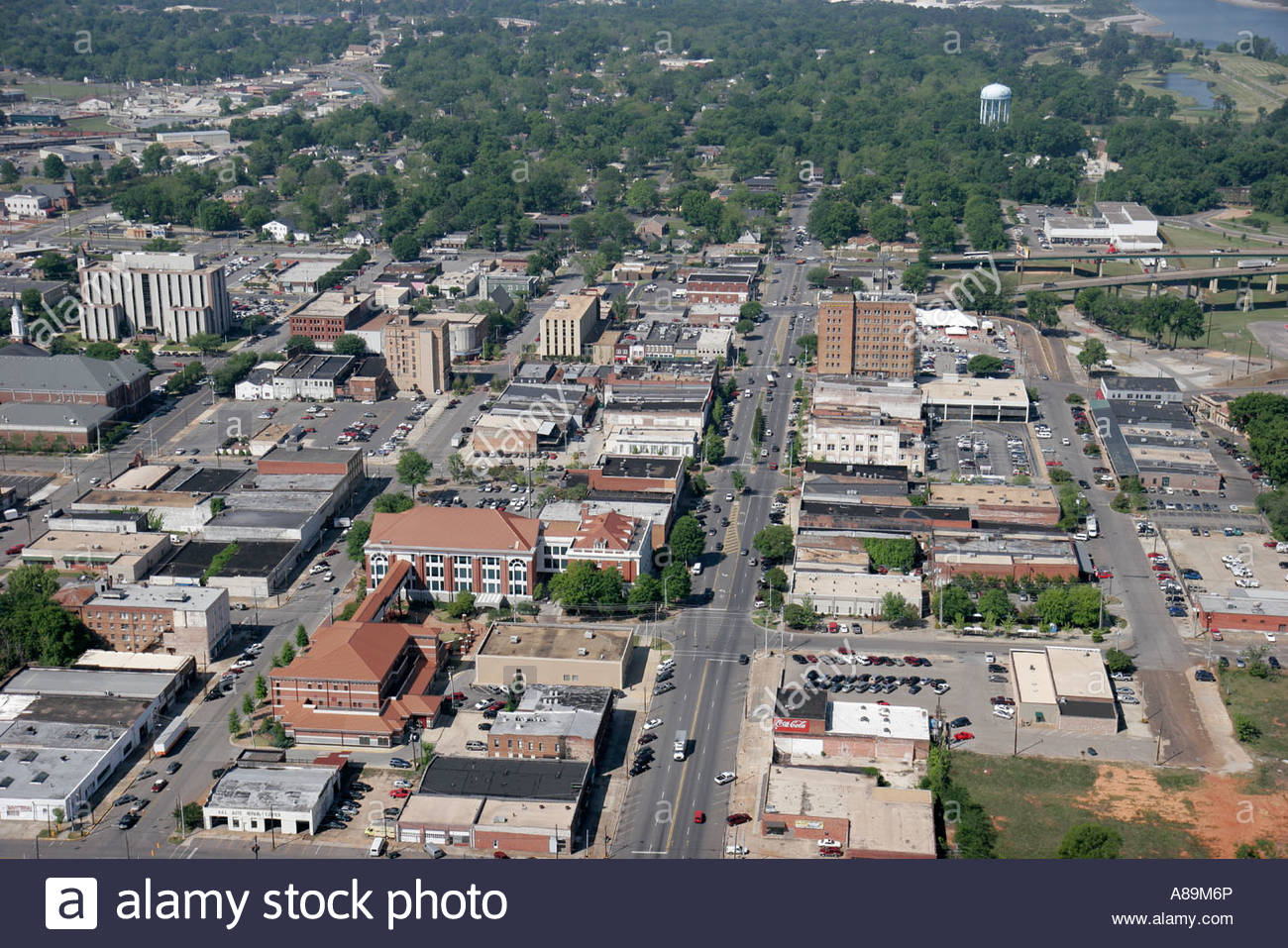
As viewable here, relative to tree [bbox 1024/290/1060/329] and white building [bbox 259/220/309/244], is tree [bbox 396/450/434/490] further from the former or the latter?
white building [bbox 259/220/309/244]

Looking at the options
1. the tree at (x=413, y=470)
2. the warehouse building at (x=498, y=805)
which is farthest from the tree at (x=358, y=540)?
the warehouse building at (x=498, y=805)

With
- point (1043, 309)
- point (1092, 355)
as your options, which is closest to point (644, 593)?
point (1092, 355)

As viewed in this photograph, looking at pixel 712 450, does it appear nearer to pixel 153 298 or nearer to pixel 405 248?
pixel 153 298

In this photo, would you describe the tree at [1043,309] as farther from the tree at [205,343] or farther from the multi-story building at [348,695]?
the multi-story building at [348,695]

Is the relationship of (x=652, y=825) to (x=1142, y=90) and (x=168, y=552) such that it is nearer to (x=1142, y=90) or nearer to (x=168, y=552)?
(x=168, y=552)

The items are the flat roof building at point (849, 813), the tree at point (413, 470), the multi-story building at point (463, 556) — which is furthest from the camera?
the tree at point (413, 470)

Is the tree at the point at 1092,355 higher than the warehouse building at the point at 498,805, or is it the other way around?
the warehouse building at the point at 498,805
